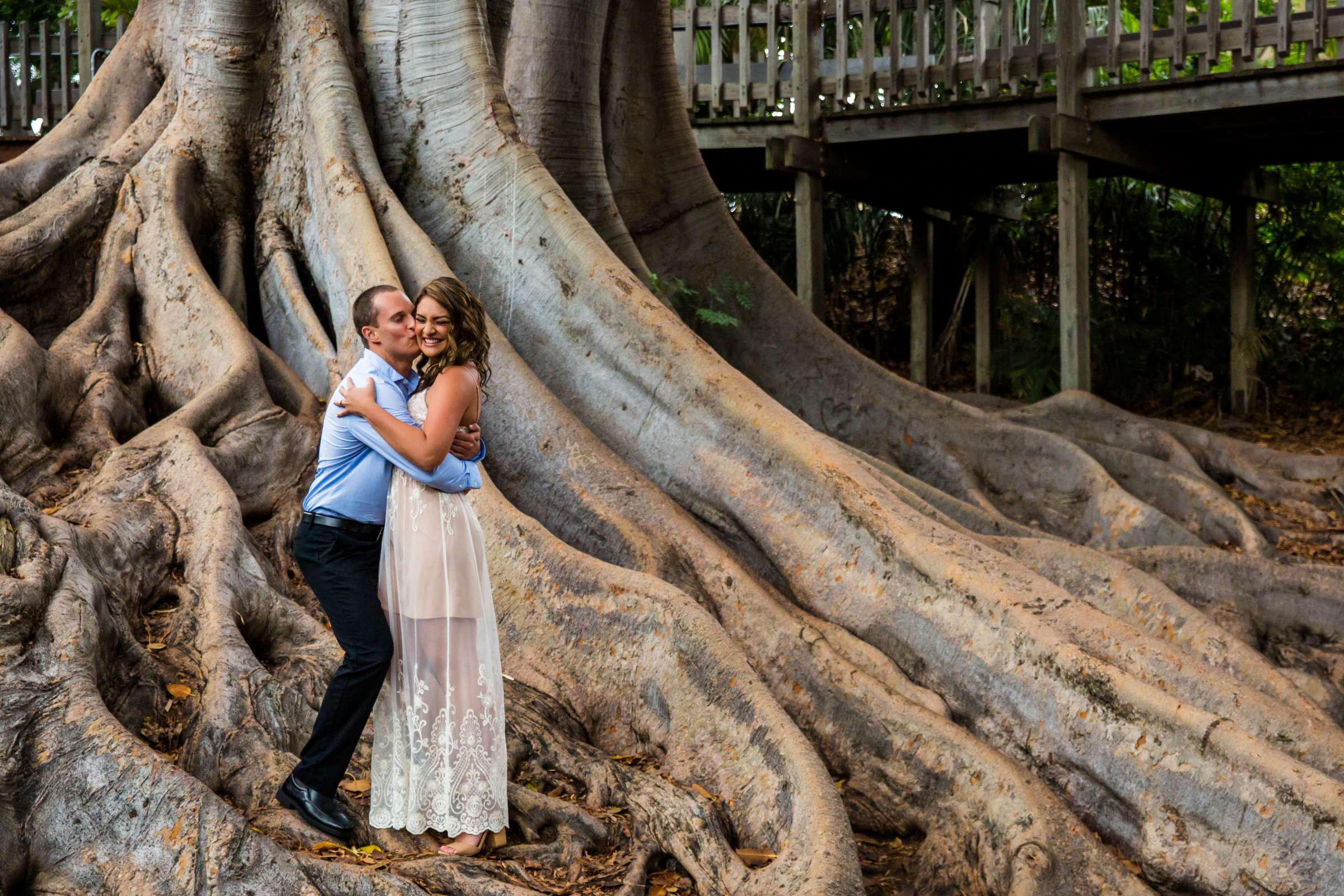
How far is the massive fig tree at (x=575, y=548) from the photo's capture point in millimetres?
→ 3680

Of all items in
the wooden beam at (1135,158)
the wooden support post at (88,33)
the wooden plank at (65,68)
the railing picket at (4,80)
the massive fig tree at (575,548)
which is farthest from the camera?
the railing picket at (4,80)

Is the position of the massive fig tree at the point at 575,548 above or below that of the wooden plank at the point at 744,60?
below

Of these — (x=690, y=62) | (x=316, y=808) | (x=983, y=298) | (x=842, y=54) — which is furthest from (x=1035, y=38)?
(x=316, y=808)

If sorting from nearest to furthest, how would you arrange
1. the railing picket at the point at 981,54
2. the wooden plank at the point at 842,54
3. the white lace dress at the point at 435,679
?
the white lace dress at the point at 435,679 → the railing picket at the point at 981,54 → the wooden plank at the point at 842,54

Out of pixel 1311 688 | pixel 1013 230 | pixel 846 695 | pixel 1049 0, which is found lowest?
pixel 1311 688

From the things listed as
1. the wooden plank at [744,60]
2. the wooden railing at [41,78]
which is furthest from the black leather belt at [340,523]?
the wooden railing at [41,78]

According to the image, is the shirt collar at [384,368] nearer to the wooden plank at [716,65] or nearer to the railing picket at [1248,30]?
the railing picket at [1248,30]

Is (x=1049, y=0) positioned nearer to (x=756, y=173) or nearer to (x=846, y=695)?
(x=756, y=173)

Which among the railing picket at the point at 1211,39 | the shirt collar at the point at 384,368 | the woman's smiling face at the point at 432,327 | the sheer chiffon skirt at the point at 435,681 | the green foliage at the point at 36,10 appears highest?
the green foliage at the point at 36,10

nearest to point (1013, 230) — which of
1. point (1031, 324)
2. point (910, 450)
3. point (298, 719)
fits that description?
point (1031, 324)

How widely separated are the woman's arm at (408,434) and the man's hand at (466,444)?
14cm

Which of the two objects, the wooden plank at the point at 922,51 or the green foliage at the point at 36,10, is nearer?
the wooden plank at the point at 922,51

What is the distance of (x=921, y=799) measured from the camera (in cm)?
422

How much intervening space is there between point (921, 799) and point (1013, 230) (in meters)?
12.4
